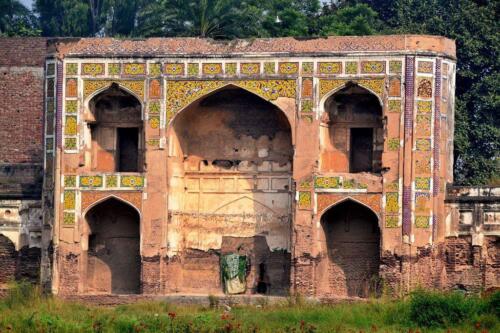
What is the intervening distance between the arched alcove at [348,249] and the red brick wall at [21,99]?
11.7m

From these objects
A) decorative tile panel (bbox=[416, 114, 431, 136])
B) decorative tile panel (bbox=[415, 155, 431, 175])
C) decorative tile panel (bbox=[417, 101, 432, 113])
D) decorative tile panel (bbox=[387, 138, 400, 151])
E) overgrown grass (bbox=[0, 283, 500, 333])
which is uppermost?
decorative tile panel (bbox=[417, 101, 432, 113])

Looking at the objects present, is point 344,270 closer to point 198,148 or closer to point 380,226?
point 380,226

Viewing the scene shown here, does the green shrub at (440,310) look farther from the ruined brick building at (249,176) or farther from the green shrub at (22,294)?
the green shrub at (22,294)

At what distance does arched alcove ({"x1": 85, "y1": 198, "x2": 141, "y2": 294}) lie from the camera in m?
38.6

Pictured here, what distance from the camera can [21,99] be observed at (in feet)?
157

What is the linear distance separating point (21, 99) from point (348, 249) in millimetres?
13586

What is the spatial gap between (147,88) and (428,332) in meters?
9.71

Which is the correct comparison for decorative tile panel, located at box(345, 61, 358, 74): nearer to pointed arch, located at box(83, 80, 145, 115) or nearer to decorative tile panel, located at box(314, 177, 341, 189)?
decorative tile panel, located at box(314, 177, 341, 189)

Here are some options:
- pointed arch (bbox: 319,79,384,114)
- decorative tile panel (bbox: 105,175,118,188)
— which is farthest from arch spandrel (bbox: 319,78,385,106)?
decorative tile panel (bbox: 105,175,118,188)

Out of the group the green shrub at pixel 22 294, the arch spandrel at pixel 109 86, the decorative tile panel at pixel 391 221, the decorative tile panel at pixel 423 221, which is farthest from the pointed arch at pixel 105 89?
the decorative tile panel at pixel 423 221

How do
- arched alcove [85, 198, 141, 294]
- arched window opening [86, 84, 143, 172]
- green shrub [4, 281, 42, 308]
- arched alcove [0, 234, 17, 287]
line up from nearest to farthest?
green shrub [4, 281, 42, 308] < arched alcove [85, 198, 141, 294] < arched window opening [86, 84, 143, 172] < arched alcove [0, 234, 17, 287]

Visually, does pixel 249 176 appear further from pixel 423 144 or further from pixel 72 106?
pixel 423 144

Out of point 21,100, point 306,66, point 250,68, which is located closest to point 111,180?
point 250,68

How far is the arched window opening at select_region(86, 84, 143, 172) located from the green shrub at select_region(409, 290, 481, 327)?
905 cm
